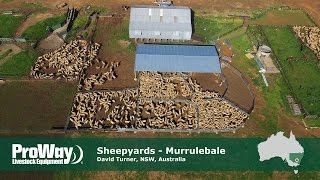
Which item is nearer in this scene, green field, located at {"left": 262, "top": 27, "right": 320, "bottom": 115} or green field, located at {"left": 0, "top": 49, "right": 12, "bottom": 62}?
green field, located at {"left": 262, "top": 27, "right": 320, "bottom": 115}

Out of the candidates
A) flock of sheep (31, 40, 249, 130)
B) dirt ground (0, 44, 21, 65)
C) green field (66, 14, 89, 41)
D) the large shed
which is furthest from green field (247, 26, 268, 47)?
dirt ground (0, 44, 21, 65)

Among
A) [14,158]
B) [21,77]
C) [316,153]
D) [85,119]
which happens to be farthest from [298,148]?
[21,77]

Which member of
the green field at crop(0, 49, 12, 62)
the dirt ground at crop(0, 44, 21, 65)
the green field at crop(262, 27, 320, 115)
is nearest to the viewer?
the green field at crop(262, 27, 320, 115)

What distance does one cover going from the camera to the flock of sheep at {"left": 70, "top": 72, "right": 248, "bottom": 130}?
2072 inches

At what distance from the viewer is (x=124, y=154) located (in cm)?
4928

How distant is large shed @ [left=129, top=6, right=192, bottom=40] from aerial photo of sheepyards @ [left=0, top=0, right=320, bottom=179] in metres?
0.18

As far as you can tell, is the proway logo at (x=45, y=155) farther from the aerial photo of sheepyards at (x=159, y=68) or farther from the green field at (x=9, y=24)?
the green field at (x=9, y=24)

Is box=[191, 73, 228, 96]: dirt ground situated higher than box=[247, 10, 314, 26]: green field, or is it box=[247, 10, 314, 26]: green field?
box=[247, 10, 314, 26]: green field

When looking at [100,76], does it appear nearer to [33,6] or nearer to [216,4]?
[33,6]

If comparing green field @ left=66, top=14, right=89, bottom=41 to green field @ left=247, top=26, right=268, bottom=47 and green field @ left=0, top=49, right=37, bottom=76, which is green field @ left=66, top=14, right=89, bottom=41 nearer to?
green field @ left=0, top=49, right=37, bottom=76

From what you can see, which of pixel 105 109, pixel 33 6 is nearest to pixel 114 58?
pixel 105 109

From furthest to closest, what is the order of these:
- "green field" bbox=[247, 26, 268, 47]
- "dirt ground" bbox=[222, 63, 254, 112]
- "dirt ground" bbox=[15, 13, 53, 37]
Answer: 1. "dirt ground" bbox=[15, 13, 53, 37]
2. "green field" bbox=[247, 26, 268, 47]
3. "dirt ground" bbox=[222, 63, 254, 112]

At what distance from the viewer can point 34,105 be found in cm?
5506

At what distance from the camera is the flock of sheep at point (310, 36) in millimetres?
68000
